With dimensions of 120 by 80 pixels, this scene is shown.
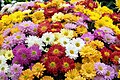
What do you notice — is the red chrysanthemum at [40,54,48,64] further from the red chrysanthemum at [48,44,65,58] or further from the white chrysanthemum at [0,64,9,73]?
the white chrysanthemum at [0,64,9,73]

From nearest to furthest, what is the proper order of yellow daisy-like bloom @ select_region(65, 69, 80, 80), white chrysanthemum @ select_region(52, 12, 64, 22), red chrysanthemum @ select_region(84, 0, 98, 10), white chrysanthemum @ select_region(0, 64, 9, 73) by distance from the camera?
yellow daisy-like bloom @ select_region(65, 69, 80, 80), white chrysanthemum @ select_region(0, 64, 9, 73), white chrysanthemum @ select_region(52, 12, 64, 22), red chrysanthemum @ select_region(84, 0, 98, 10)

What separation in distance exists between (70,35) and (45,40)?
178mm

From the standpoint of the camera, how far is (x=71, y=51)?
2.55 m

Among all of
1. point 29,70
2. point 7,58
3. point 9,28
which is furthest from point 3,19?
point 29,70

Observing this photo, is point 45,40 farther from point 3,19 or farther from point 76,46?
point 3,19

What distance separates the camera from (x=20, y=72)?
2.51 metres

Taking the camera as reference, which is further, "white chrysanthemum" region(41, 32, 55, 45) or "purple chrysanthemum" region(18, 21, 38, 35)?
"purple chrysanthemum" region(18, 21, 38, 35)

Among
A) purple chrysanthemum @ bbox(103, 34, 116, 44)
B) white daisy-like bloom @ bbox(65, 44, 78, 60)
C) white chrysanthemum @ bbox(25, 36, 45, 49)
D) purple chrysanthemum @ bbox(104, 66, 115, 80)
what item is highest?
white chrysanthemum @ bbox(25, 36, 45, 49)

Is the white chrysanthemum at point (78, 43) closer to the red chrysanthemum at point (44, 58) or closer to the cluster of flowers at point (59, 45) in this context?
the cluster of flowers at point (59, 45)

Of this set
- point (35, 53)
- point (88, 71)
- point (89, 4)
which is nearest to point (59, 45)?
point (35, 53)

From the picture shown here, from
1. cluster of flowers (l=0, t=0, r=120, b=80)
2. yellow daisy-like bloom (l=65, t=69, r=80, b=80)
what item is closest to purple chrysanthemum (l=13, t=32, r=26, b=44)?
cluster of flowers (l=0, t=0, r=120, b=80)

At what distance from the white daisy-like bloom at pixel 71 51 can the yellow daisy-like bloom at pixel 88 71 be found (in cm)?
10

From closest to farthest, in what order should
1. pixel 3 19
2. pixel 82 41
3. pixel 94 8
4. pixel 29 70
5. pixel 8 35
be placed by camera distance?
pixel 29 70
pixel 82 41
pixel 8 35
pixel 3 19
pixel 94 8

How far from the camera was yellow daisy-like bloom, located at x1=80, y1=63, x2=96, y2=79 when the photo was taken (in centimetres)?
244
